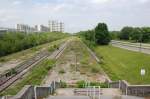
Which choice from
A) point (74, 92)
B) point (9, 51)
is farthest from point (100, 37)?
point (74, 92)

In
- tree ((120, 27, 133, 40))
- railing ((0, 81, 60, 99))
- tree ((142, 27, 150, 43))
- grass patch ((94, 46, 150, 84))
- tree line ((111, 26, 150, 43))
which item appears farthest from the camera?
tree ((120, 27, 133, 40))

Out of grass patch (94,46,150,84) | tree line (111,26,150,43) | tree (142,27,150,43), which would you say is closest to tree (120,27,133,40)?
tree line (111,26,150,43)

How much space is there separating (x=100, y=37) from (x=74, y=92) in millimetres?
64559

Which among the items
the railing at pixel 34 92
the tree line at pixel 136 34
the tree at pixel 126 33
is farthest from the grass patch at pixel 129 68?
the tree at pixel 126 33

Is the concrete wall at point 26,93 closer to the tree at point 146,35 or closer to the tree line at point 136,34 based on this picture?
the tree line at point 136,34

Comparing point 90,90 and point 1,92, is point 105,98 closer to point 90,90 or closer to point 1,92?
point 90,90

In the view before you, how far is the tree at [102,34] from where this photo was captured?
76.2 meters

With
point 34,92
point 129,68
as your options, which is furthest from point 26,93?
point 129,68

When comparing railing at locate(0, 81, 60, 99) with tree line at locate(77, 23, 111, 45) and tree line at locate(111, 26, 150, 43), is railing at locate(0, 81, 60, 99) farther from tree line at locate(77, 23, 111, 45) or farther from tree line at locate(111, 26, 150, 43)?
tree line at locate(77, 23, 111, 45)

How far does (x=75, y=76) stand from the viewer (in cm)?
2792

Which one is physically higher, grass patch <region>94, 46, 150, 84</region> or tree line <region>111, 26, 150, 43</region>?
tree line <region>111, 26, 150, 43</region>

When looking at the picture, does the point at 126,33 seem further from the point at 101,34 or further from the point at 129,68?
the point at 129,68

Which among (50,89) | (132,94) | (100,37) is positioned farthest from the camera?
(100,37)

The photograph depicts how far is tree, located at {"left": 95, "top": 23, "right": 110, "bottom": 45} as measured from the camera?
3002 inches
